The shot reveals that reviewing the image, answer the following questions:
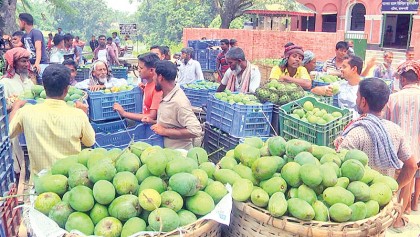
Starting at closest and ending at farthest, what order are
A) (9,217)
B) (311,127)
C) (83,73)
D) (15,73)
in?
(9,217)
(311,127)
(15,73)
(83,73)

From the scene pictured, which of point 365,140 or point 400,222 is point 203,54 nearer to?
point 400,222

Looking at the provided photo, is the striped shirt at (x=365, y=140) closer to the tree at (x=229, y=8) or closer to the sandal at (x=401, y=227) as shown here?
the sandal at (x=401, y=227)

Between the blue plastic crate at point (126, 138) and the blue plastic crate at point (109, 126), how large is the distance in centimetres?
35

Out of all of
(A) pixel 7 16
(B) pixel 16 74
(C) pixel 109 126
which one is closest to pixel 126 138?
(C) pixel 109 126

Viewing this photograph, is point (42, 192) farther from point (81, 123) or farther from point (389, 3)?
point (389, 3)

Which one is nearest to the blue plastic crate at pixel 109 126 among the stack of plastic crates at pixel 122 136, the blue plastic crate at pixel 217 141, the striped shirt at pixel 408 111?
the stack of plastic crates at pixel 122 136

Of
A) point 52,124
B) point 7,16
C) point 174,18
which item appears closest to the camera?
point 52,124

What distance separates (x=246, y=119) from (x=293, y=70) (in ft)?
5.45

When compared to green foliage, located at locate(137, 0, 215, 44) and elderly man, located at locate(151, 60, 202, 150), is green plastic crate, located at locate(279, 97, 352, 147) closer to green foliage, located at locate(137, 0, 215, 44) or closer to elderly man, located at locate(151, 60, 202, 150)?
elderly man, located at locate(151, 60, 202, 150)

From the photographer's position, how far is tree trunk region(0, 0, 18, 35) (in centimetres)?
1434

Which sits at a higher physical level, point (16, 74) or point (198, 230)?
point (16, 74)

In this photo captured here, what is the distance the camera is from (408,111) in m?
4.12

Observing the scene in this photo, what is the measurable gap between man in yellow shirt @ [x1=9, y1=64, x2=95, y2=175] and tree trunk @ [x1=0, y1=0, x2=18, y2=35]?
1352cm

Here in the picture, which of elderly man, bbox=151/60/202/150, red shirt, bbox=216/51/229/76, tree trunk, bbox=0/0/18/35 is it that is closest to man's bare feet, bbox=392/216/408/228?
elderly man, bbox=151/60/202/150
